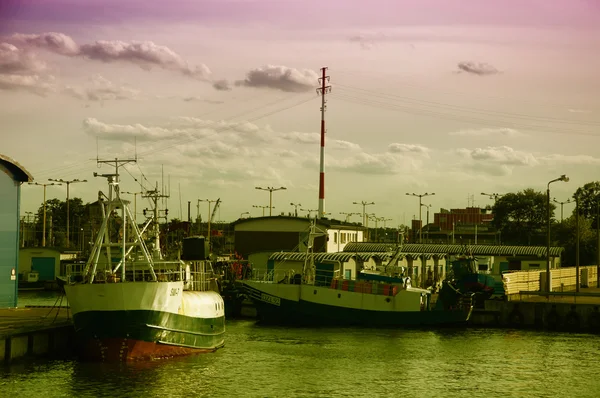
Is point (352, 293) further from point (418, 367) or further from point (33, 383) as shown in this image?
point (33, 383)

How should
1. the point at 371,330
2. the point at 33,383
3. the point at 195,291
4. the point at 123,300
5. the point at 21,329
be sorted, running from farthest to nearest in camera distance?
the point at 371,330, the point at 195,291, the point at 21,329, the point at 123,300, the point at 33,383

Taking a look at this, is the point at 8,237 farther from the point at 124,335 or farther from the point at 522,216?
the point at 522,216

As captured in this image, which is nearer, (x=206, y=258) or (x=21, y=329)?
(x=21, y=329)

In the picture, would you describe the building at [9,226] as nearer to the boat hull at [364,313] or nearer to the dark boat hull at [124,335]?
the dark boat hull at [124,335]

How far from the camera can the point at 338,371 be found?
3866 cm

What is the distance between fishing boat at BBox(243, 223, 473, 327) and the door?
127ft

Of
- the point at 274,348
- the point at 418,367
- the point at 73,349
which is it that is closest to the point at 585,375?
the point at 418,367

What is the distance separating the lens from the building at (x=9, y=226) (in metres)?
49.3

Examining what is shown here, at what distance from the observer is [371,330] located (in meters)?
54.5

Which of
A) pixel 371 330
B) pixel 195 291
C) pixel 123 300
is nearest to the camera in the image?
pixel 123 300

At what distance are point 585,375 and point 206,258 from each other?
63.1 ft

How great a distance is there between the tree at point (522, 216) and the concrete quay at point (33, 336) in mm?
97439

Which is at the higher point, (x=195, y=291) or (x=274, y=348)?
(x=195, y=291)

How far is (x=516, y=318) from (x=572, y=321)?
372cm
